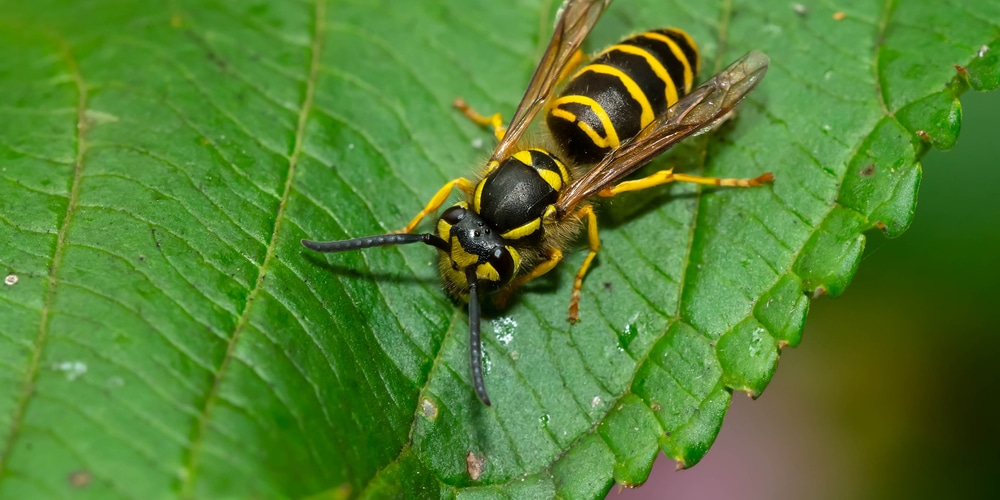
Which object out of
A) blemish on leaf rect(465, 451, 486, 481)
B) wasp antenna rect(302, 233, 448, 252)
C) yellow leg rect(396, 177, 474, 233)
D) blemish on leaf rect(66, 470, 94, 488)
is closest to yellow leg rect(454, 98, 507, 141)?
yellow leg rect(396, 177, 474, 233)

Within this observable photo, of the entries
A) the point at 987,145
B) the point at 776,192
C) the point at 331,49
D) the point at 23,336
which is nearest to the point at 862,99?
the point at 776,192

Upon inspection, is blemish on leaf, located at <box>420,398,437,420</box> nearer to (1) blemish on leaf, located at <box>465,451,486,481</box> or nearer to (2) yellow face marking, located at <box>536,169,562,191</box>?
(1) blemish on leaf, located at <box>465,451,486,481</box>

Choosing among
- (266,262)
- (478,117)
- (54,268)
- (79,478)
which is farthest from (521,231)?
(79,478)

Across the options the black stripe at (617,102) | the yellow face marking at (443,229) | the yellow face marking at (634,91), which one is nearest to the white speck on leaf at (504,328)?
the yellow face marking at (443,229)

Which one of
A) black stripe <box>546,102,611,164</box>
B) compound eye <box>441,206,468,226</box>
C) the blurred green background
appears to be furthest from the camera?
the blurred green background

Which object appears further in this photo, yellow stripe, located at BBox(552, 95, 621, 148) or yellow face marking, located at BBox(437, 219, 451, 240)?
yellow stripe, located at BBox(552, 95, 621, 148)
